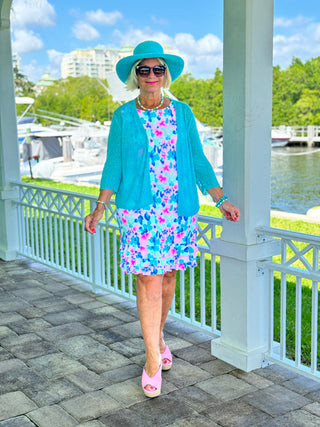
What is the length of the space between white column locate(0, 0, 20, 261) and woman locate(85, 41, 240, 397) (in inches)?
118

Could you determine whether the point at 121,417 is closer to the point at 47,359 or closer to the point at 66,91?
the point at 47,359

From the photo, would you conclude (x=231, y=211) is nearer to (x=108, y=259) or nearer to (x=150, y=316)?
(x=150, y=316)

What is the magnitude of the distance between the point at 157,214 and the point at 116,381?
89cm

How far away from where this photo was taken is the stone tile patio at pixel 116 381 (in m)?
2.39

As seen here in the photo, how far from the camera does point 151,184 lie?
2551 millimetres

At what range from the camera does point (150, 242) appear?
102 inches

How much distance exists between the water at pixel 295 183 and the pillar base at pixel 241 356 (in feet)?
41.8

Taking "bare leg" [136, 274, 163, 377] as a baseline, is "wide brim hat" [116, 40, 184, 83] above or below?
above

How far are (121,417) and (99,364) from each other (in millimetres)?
628

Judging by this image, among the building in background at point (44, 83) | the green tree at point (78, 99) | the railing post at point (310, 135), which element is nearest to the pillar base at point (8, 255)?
the railing post at point (310, 135)

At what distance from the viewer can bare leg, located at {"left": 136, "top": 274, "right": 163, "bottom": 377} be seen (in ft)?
8.49

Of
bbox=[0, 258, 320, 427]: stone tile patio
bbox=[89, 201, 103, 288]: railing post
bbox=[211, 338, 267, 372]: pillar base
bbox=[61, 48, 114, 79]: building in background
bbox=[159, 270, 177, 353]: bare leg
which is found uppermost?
bbox=[61, 48, 114, 79]: building in background

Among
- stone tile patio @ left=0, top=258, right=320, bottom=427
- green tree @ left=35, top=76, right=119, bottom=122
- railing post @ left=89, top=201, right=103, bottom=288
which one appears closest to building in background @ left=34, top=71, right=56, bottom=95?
green tree @ left=35, top=76, right=119, bottom=122

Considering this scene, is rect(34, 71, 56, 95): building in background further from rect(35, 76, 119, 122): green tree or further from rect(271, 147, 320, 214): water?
rect(271, 147, 320, 214): water
